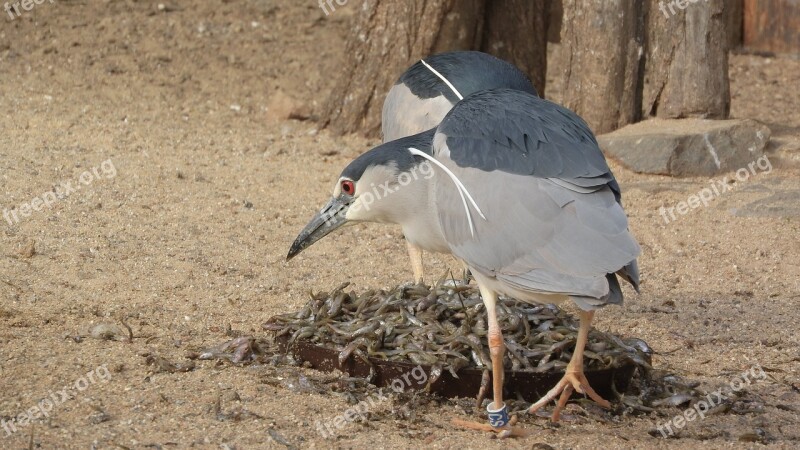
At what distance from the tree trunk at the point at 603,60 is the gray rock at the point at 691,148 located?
0.32m

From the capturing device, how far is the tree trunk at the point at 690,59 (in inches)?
280

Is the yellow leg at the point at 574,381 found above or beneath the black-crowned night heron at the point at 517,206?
beneath

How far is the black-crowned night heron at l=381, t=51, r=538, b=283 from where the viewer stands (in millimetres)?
5109

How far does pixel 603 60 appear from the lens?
23.6 ft

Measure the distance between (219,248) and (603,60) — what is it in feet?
9.65

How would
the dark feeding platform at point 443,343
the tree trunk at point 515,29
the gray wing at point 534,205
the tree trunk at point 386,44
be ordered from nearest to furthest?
the gray wing at point 534,205, the dark feeding platform at point 443,343, the tree trunk at point 386,44, the tree trunk at point 515,29

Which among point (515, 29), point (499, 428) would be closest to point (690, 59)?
point (515, 29)

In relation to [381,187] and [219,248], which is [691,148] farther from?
[381,187]

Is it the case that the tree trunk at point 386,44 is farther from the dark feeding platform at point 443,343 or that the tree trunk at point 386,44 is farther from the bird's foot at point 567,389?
the bird's foot at point 567,389

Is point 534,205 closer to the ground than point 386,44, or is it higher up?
closer to the ground

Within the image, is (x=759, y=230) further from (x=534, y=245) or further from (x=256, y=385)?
(x=256, y=385)

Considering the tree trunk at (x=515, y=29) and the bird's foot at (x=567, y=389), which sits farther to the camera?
the tree trunk at (x=515, y=29)

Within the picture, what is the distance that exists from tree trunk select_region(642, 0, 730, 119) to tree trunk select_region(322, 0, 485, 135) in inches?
51.6

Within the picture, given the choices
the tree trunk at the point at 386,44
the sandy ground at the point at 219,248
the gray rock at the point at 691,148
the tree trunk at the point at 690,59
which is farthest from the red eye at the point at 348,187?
the tree trunk at the point at 690,59
